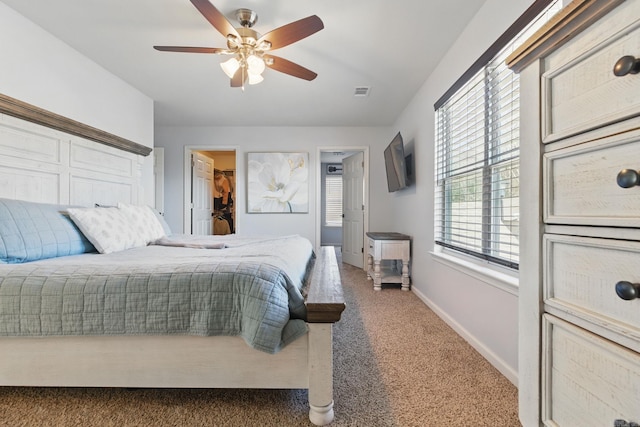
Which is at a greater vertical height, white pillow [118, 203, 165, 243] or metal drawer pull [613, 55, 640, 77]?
metal drawer pull [613, 55, 640, 77]

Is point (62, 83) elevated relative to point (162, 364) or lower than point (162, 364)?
elevated

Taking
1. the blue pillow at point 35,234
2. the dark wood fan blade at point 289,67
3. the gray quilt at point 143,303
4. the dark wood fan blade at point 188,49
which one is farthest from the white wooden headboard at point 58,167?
the dark wood fan blade at point 289,67

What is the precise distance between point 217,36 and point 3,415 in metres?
2.55

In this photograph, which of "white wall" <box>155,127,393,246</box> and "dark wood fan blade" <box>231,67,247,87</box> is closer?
"dark wood fan blade" <box>231,67,247,87</box>

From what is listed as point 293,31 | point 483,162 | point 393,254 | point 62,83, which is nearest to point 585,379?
point 483,162

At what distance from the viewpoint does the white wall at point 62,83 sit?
218cm

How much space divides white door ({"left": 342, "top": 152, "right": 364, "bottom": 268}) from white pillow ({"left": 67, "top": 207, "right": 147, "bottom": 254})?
11.5 feet

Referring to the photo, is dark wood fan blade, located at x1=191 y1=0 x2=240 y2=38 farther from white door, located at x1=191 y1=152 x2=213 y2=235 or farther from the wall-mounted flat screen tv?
white door, located at x1=191 y1=152 x2=213 y2=235

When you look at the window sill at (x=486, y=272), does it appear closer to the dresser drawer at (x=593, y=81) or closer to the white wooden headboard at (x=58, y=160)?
the dresser drawer at (x=593, y=81)

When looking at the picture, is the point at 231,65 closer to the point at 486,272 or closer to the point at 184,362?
the point at 184,362

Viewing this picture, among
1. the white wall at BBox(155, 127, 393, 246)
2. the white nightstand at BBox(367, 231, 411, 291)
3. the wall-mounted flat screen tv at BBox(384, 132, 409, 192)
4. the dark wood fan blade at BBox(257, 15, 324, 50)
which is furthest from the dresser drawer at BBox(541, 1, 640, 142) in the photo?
the white wall at BBox(155, 127, 393, 246)

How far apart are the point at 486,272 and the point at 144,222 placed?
102 inches

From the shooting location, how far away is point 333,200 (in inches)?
A: 318

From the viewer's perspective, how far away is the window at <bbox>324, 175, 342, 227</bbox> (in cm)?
805
